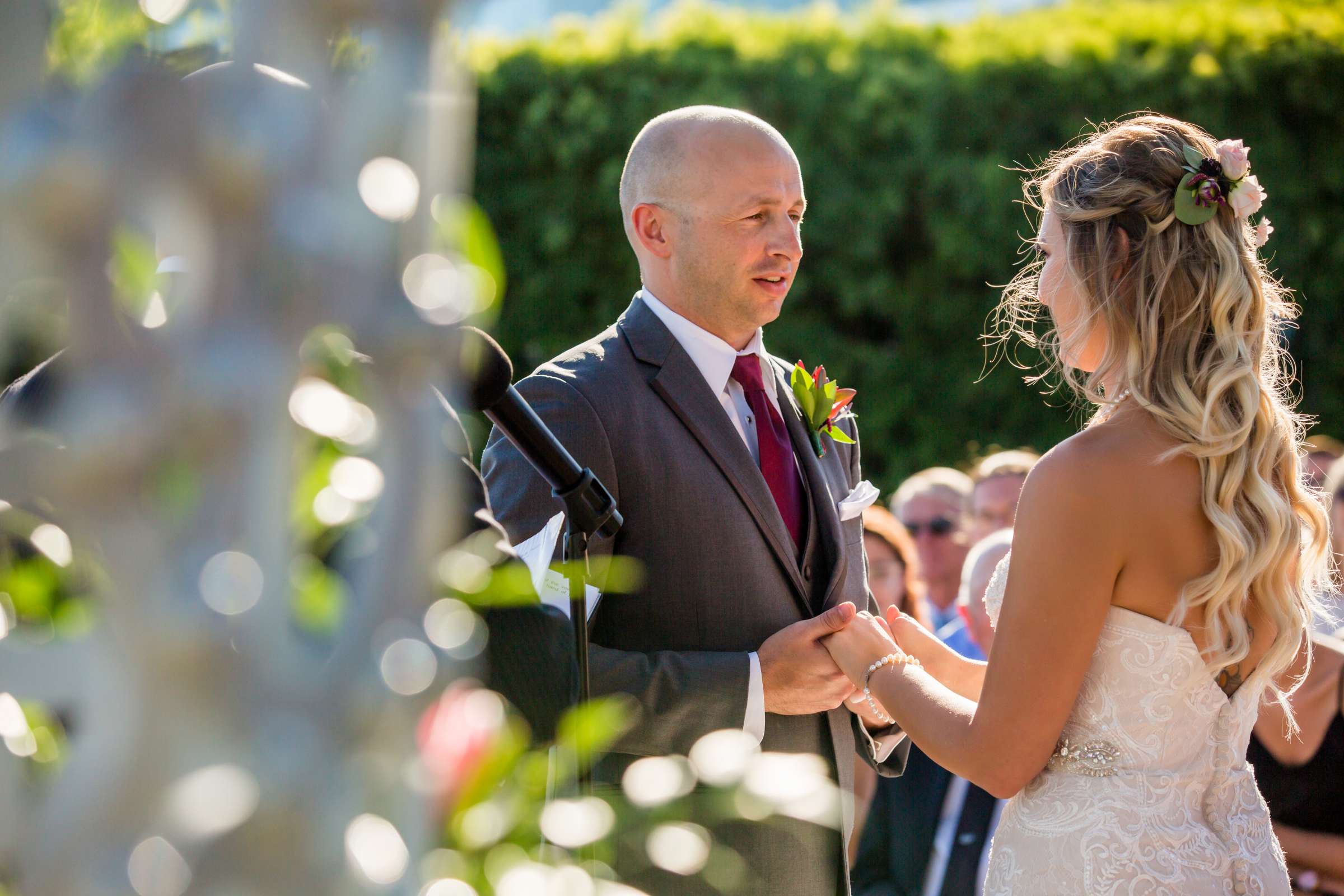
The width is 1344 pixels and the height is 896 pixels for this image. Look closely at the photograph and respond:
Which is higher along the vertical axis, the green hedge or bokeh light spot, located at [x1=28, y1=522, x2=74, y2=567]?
bokeh light spot, located at [x1=28, y1=522, x2=74, y2=567]

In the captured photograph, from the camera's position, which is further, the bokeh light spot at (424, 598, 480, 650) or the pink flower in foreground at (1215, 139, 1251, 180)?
the pink flower in foreground at (1215, 139, 1251, 180)

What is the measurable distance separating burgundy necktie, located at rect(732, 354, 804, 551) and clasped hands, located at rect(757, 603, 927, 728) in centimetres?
36

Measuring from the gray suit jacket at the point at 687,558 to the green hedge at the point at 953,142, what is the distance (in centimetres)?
717

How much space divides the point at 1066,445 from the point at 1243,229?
0.63 meters

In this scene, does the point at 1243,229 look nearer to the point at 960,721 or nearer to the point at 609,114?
the point at 960,721

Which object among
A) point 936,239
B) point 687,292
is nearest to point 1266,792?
point 687,292

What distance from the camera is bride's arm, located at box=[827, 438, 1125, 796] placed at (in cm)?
235

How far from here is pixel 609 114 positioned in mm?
10789

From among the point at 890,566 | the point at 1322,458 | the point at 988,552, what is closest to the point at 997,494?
the point at 890,566

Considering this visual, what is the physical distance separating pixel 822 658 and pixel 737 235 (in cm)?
Result: 118

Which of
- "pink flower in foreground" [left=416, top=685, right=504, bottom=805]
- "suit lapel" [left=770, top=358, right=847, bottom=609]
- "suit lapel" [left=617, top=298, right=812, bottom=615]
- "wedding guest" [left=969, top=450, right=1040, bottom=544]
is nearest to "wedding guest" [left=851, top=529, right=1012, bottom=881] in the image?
"wedding guest" [left=969, top=450, right=1040, bottom=544]

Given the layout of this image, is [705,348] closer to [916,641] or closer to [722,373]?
[722,373]

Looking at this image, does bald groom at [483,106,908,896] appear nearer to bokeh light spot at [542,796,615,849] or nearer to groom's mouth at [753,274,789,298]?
groom's mouth at [753,274,789,298]

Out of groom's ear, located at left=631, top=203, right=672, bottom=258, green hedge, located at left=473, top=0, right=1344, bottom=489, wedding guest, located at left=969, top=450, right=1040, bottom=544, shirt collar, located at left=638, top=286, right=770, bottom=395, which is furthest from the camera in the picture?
green hedge, located at left=473, top=0, right=1344, bottom=489
